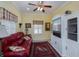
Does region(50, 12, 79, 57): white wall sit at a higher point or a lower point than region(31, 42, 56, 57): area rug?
higher

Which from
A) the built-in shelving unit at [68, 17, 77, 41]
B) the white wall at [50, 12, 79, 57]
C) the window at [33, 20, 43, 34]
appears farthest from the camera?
the window at [33, 20, 43, 34]

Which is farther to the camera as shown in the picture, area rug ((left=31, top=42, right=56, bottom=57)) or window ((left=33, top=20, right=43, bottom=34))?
window ((left=33, top=20, right=43, bottom=34))

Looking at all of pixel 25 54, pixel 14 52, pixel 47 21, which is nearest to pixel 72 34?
pixel 25 54

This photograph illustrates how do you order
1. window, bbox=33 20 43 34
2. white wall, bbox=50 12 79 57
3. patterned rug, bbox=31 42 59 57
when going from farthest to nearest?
1. window, bbox=33 20 43 34
2. patterned rug, bbox=31 42 59 57
3. white wall, bbox=50 12 79 57

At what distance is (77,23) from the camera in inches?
120

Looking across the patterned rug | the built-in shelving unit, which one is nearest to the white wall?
the built-in shelving unit

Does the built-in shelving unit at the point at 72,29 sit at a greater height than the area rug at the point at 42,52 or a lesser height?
greater

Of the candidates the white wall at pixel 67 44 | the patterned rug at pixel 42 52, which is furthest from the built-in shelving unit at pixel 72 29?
the patterned rug at pixel 42 52

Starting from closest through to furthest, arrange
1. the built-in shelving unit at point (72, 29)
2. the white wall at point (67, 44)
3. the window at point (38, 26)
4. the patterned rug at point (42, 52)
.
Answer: the white wall at point (67, 44), the built-in shelving unit at point (72, 29), the patterned rug at point (42, 52), the window at point (38, 26)

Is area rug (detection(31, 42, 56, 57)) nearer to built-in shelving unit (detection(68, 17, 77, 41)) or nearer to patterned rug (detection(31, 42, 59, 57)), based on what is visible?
patterned rug (detection(31, 42, 59, 57))

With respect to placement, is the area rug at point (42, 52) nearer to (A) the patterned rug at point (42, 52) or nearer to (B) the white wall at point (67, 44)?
(A) the patterned rug at point (42, 52)

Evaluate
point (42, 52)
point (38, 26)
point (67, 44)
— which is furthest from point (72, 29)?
point (38, 26)

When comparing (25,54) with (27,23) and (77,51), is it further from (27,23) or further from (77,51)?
(27,23)

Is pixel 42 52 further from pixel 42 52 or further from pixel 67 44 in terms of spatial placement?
pixel 67 44
